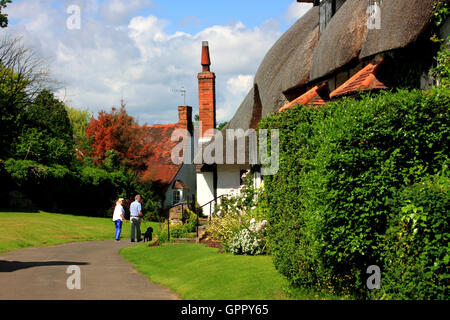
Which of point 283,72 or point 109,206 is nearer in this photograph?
point 283,72

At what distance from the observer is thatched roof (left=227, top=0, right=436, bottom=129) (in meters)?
10.1

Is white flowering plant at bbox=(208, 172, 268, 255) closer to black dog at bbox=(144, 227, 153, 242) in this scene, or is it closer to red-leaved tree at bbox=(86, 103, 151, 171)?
black dog at bbox=(144, 227, 153, 242)

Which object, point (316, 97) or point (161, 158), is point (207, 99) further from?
point (161, 158)

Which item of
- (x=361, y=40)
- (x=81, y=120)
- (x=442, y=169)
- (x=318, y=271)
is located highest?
(x=81, y=120)

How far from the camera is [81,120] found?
7256 centimetres

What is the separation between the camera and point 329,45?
1329 cm

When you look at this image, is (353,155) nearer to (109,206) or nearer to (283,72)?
(283,72)

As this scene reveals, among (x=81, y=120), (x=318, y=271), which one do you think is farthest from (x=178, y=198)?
(x=81, y=120)

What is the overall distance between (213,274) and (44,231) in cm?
1426

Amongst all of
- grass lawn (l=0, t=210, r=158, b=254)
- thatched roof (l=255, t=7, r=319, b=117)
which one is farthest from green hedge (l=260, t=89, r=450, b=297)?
grass lawn (l=0, t=210, r=158, b=254)

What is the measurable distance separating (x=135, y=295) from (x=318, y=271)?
11.1 feet

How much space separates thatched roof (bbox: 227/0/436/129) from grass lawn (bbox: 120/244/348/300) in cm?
522

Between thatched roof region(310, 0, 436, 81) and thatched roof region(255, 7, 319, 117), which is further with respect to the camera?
thatched roof region(255, 7, 319, 117)
